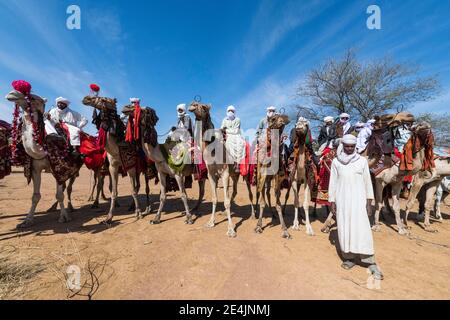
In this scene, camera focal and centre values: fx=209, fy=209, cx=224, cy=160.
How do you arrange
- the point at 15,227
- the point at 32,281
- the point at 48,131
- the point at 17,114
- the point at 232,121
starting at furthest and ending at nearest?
the point at 232,121 → the point at 48,131 → the point at 15,227 → the point at 17,114 → the point at 32,281

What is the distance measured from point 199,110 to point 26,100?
381cm

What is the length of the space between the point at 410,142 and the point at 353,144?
10.3 ft

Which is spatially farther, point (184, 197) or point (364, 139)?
point (184, 197)

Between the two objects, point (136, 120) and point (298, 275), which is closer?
point (298, 275)

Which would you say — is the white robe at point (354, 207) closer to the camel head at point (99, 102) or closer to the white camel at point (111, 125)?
the white camel at point (111, 125)

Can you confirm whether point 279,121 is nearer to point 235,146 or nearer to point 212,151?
point 235,146

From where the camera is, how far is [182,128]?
21.5ft

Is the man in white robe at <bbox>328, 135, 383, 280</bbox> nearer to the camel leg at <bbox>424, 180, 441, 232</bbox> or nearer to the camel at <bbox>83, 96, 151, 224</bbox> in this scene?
the camel leg at <bbox>424, 180, 441, 232</bbox>

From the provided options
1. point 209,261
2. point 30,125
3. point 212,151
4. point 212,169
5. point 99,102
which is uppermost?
point 99,102

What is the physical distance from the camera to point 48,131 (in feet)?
18.1

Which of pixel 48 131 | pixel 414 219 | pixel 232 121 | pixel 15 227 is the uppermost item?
pixel 232 121

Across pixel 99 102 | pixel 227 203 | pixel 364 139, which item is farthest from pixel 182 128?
pixel 364 139
